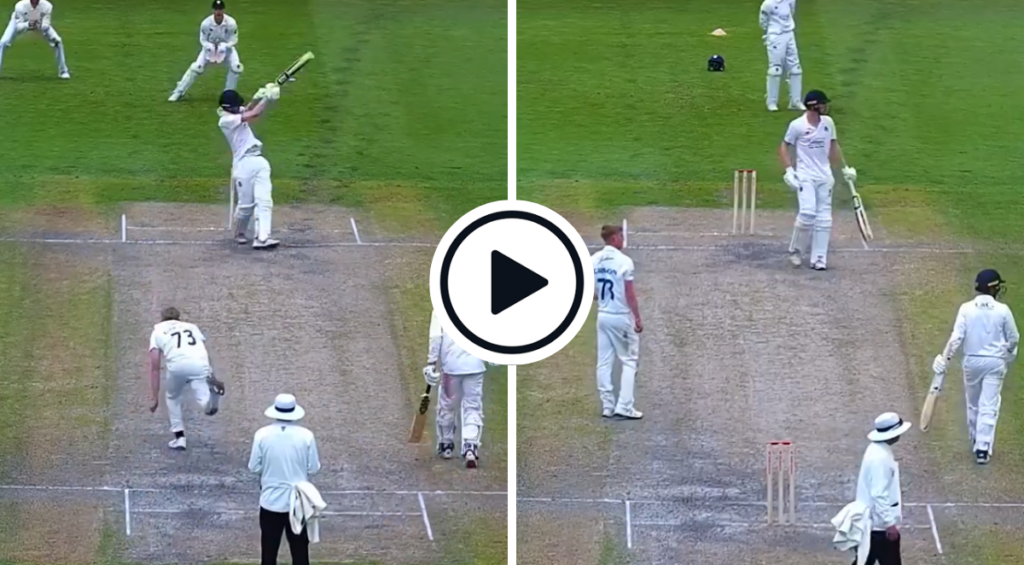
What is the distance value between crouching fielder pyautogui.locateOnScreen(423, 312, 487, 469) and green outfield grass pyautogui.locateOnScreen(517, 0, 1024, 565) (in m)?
2.02

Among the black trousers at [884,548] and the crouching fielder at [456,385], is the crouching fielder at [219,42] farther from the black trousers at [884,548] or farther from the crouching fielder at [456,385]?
the black trousers at [884,548]

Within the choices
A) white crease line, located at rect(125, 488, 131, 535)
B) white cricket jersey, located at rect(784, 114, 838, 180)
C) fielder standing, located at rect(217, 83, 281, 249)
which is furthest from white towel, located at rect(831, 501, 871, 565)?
fielder standing, located at rect(217, 83, 281, 249)

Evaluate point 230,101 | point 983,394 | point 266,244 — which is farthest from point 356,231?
point 983,394

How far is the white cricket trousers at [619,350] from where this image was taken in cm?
2262

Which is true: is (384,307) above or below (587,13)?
below

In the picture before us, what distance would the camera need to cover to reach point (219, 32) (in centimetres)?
3284

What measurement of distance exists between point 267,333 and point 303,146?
21.8 feet

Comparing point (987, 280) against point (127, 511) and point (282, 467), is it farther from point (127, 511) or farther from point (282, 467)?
point (127, 511)

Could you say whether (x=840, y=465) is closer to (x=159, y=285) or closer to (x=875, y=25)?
(x=159, y=285)

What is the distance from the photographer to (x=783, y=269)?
27.0m

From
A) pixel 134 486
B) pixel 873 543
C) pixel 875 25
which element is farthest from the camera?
pixel 875 25

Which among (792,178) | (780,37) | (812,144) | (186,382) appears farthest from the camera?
(780,37)

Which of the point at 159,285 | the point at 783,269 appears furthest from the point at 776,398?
the point at 159,285
